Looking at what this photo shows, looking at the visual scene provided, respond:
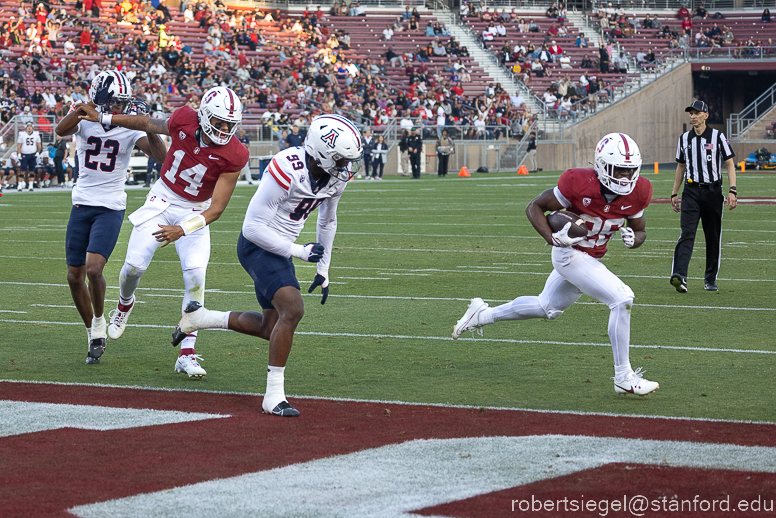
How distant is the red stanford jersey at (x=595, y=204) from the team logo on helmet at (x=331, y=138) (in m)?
1.53

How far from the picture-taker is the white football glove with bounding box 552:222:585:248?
6535mm

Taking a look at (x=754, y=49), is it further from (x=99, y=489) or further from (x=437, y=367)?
(x=99, y=489)

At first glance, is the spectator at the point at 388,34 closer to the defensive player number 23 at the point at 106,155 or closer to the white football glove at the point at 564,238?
the defensive player number 23 at the point at 106,155

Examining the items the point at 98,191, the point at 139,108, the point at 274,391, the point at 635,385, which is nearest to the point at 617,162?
the point at 635,385

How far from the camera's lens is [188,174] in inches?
287

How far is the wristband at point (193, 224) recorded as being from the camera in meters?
6.58

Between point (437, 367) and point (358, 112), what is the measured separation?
3208 centimetres

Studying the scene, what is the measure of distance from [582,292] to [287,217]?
6.21 ft

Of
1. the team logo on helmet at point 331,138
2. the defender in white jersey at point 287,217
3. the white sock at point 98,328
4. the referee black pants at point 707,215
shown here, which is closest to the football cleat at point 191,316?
the defender in white jersey at point 287,217

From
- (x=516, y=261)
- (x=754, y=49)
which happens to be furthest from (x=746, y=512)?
(x=754, y=49)

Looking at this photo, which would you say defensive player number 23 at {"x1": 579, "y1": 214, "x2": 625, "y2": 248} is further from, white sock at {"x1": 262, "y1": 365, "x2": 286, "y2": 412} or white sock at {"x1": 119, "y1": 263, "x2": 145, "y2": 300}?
white sock at {"x1": 119, "y1": 263, "x2": 145, "y2": 300}

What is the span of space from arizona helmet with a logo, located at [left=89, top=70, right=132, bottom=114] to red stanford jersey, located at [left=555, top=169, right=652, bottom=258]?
121 inches

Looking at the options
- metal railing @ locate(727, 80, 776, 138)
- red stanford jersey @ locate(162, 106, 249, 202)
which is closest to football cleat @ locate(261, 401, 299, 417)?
red stanford jersey @ locate(162, 106, 249, 202)

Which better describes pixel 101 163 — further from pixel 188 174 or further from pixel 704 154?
pixel 704 154
